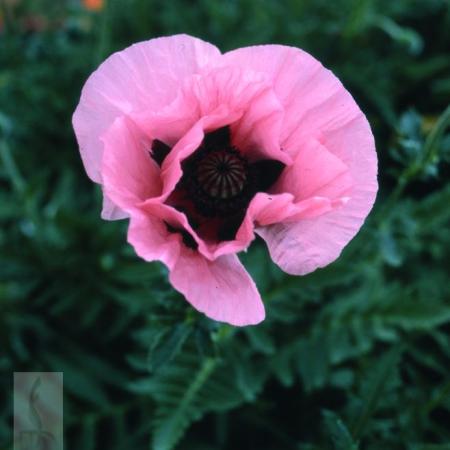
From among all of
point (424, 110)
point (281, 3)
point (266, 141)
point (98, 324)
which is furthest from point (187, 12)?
point (266, 141)

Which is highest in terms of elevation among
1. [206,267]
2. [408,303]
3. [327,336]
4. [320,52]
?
[206,267]

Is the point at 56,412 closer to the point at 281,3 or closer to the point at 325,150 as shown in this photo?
the point at 325,150

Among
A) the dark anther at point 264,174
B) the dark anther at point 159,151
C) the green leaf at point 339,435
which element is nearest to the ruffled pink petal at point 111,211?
the dark anther at point 159,151

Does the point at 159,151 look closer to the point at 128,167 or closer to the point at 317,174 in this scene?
the point at 128,167

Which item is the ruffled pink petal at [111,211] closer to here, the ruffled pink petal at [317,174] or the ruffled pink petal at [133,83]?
the ruffled pink petal at [133,83]

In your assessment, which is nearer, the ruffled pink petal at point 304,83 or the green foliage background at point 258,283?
the ruffled pink petal at point 304,83

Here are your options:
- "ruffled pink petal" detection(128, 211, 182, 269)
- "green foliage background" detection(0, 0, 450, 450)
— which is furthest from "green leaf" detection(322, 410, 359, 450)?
"ruffled pink petal" detection(128, 211, 182, 269)
